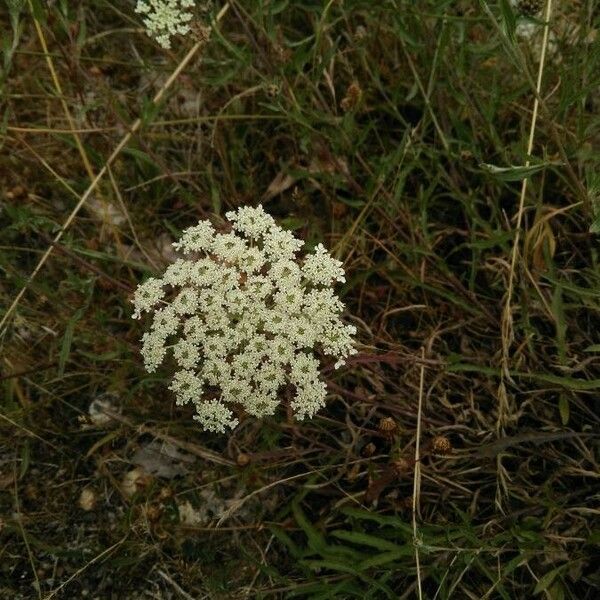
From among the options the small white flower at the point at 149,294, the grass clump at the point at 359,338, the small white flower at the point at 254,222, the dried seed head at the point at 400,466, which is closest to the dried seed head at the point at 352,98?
the grass clump at the point at 359,338

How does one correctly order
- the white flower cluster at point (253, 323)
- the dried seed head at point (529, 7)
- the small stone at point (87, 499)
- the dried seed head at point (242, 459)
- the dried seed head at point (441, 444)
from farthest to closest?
the small stone at point (87, 499), the dried seed head at point (242, 459), the dried seed head at point (441, 444), the dried seed head at point (529, 7), the white flower cluster at point (253, 323)

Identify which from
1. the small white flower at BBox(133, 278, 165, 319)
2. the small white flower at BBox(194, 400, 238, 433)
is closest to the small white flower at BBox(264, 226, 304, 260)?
the small white flower at BBox(133, 278, 165, 319)

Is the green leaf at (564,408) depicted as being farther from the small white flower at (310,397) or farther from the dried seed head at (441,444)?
the small white flower at (310,397)

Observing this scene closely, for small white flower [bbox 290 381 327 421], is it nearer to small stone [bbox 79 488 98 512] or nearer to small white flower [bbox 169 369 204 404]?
small white flower [bbox 169 369 204 404]

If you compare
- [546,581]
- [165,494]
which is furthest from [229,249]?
[546,581]

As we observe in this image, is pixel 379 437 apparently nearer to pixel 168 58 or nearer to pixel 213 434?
pixel 213 434

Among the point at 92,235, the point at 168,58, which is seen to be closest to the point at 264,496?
the point at 92,235

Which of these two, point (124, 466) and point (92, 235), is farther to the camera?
point (92, 235)

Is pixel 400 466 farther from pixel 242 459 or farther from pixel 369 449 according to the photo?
pixel 242 459
